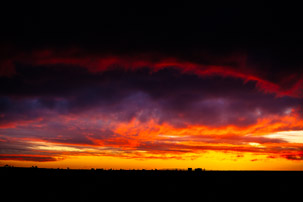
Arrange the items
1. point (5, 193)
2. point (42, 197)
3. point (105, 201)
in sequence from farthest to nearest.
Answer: point (5, 193)
point (42, 197)
point (105, 201)

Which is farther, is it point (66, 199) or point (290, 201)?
point (290, 201)

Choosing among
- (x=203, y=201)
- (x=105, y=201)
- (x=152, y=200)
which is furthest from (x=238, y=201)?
(x=105, y=201)

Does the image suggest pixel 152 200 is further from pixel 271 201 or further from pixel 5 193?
pixel 5 193

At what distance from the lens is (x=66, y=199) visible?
91.4ft

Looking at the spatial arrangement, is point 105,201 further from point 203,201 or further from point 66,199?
point 203,201

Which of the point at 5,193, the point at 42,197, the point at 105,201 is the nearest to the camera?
the point at 105,201

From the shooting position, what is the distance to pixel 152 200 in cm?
2833

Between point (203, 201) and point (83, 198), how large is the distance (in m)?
11.8

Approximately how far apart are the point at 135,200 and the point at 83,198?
5.18 metres

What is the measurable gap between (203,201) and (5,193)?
20713mm

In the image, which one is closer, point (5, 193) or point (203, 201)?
point (203, 201)

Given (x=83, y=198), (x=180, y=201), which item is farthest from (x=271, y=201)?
(x=83, y=198)

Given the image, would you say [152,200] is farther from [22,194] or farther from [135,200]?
[22,194]

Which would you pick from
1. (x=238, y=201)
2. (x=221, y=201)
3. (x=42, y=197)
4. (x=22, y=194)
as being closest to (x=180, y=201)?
(x=221, y=201)
